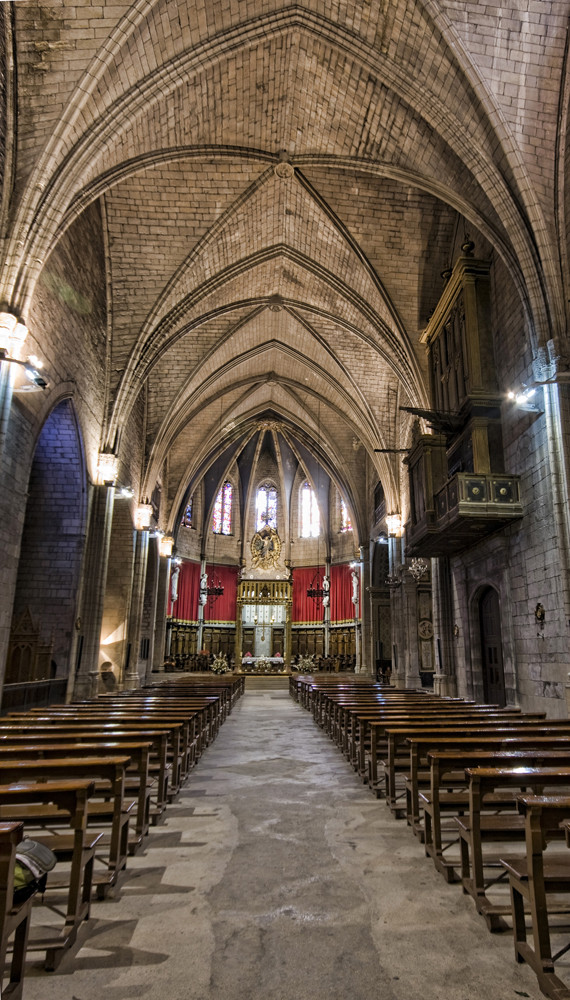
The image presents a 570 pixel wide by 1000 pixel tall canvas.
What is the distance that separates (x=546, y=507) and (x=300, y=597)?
→ 77.7 ft

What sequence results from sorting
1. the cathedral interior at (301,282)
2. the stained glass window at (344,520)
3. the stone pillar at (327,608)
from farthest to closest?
the stained glass window at (344,520), the stone pillar at (327,608), the cathedral interior at (301,282)

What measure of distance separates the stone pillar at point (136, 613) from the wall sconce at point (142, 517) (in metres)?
0.15

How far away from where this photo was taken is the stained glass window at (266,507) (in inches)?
1350

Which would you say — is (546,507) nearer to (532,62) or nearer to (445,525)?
(445,525)

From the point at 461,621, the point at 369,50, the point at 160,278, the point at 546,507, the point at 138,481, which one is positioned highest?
the point at 369,50

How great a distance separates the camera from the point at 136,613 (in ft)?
63.8

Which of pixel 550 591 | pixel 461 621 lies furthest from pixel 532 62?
pixel 461 621

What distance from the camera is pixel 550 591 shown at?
9.62 meters

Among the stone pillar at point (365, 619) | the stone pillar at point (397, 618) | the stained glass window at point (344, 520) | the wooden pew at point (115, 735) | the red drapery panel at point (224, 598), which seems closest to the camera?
the wooden pew at point (115, 735)

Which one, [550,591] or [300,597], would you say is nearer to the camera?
[550,591]

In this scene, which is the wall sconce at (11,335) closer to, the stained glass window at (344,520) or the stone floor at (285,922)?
the stone floor at (285,922)

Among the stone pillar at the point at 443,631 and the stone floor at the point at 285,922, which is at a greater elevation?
the stone pillar at the point at 443,631

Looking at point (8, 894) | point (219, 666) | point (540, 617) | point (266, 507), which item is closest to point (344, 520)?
point (266, 507)

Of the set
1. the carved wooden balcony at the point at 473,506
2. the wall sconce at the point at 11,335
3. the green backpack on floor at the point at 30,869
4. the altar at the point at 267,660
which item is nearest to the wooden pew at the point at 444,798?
the green backpack on floor at the point at 30,869
